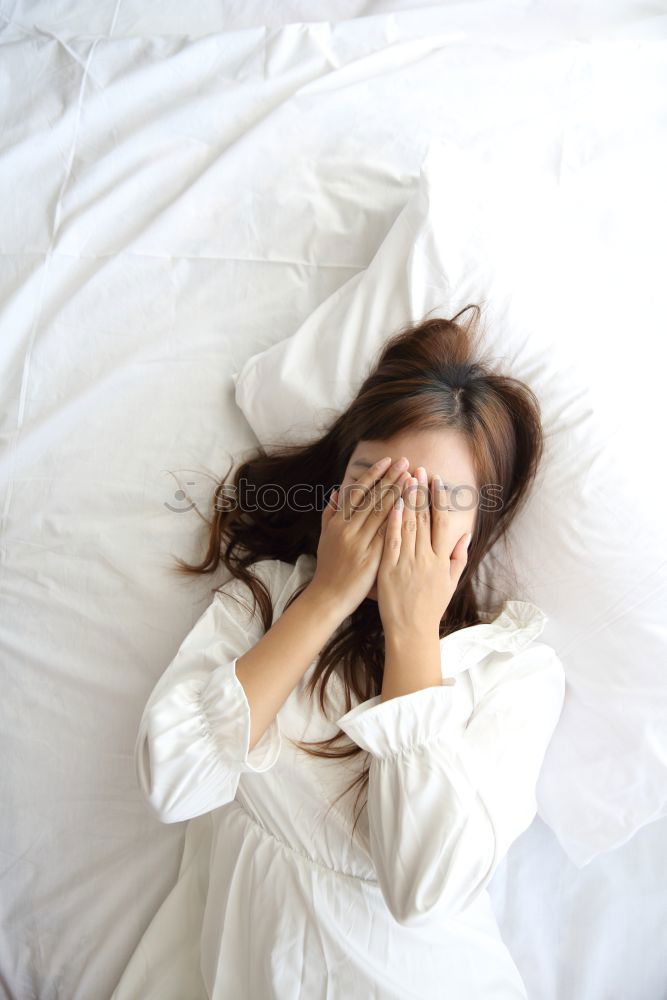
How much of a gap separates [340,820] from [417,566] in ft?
1.07

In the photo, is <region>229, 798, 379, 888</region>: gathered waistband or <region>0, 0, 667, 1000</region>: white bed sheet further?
<region>0, 0, 667, 1000</region>: white bed sheet

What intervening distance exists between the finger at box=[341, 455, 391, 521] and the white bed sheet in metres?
0.26

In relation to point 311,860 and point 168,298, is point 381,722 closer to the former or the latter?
point 311,860

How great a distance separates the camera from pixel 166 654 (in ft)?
3.45

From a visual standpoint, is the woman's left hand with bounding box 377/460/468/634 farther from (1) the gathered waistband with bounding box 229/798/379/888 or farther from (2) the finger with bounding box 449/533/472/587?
(1) the gathered waistband with bounding box 229/798/379/888

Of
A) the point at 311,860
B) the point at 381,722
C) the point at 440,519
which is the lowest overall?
the point at 311,860

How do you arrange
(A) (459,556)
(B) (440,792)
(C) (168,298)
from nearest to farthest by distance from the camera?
(B) (440,792)
(A) (459,556)
(C) (168,298)

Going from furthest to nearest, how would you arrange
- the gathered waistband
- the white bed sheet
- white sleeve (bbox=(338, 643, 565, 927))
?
the white bed sheet → the gathered waistband → white sleeve (bbox=(338, 643, 565, 927))

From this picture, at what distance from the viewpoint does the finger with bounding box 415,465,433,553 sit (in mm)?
881

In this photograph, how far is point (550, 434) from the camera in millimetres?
983

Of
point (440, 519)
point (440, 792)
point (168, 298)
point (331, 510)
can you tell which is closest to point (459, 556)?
point (440, 519)

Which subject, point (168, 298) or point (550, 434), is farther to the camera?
point (168, 298)

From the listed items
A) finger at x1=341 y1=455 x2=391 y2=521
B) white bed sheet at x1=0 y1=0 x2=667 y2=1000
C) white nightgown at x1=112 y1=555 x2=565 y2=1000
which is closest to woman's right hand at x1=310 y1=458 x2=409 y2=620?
finger at x1=341 y1=455 x2=391 y2=521

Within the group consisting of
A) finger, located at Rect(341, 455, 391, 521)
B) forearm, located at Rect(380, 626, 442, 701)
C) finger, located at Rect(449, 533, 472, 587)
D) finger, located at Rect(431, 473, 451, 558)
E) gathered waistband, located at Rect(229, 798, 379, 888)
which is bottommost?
gathered waistband, located at Rect(229, 798, 379, 888)
